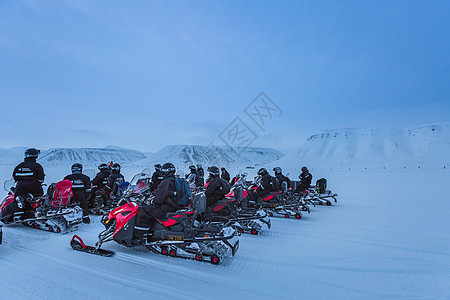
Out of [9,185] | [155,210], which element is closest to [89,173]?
[9,185]

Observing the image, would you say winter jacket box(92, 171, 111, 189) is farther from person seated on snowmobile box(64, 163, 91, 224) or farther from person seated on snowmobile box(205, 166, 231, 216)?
person seated on snowmobile box(205, 166, 231, 216)

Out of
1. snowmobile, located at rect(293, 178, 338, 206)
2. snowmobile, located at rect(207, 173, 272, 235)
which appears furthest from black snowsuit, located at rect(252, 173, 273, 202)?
snowmobile, located at rect(293, 178, 338, 206)

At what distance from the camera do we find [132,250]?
14.4ft

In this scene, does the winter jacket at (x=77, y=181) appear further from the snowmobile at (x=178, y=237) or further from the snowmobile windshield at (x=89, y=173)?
the snowmobile at (x=178, y=237)

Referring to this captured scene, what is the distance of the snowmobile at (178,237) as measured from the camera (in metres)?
3.93

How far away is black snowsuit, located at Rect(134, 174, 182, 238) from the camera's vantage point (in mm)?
4137

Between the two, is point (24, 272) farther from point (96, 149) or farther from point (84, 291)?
point (96, 149)

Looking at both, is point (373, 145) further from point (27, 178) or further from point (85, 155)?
point (85, 155)

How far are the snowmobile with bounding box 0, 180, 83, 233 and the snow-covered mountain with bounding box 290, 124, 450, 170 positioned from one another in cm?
5720

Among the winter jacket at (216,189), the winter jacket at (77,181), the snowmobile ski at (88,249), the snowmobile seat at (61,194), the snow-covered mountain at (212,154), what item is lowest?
the snowmobile ski at (88,249)

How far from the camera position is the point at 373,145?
76.3 m

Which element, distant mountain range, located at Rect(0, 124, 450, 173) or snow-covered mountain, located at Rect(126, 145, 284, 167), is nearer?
distant mountain range, located at Rect(0, 124, 450, 173)

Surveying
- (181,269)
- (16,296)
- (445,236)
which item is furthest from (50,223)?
(445,236)

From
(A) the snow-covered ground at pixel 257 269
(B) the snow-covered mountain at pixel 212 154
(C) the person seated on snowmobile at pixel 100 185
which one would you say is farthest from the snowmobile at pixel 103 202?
(B) the snow-covered mountain at pixel 212 154
